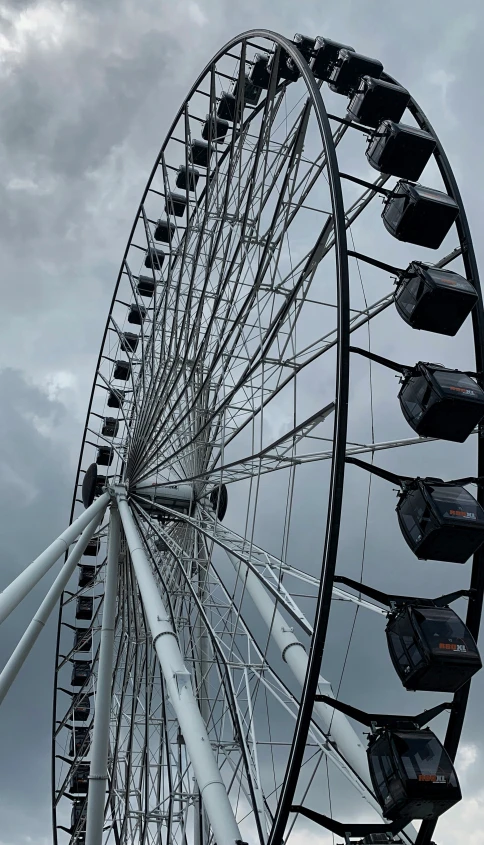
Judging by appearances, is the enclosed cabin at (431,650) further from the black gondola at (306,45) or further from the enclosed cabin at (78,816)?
the enclosed cabin at (78,816)

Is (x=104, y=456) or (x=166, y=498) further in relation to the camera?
(x=104, y=456)

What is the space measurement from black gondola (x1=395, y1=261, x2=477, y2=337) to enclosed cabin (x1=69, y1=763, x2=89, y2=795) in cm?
2136

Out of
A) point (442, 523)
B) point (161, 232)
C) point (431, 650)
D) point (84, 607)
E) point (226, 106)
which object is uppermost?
point (161, 232)

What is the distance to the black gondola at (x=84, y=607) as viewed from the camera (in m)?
27.8

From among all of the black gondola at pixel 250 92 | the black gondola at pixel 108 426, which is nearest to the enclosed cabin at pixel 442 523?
the black gondola at pixel 250 92

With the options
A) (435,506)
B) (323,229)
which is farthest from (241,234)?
(435,506)

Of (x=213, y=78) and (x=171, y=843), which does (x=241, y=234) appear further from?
(x=171, y=843)

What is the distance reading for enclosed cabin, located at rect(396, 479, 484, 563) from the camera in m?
9.20

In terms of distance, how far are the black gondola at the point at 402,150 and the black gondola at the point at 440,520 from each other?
491 centimetres

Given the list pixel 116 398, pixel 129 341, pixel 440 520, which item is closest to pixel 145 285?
pixel 129 341

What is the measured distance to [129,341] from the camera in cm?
2652

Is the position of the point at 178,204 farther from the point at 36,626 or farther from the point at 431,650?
the point at 431,650

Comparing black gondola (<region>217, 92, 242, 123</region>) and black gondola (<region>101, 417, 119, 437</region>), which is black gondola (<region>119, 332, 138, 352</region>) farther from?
black gondola (<region>217, 92, 242, 123</region>)

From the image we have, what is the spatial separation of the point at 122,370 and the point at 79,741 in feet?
39.8
